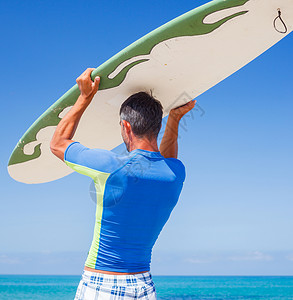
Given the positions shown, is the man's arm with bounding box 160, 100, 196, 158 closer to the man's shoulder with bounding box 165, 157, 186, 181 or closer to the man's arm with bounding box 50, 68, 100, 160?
the man's shoulder with bounding box 165, 157, 186, 181

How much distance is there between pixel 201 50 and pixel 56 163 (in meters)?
1.60

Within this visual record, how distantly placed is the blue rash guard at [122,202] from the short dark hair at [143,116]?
144 millimetres

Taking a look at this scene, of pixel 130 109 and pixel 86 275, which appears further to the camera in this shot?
pixel 130 109

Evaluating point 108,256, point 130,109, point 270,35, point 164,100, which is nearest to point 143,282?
point 108,256

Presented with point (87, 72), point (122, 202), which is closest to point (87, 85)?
point (87, 72)

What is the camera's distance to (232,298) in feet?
121

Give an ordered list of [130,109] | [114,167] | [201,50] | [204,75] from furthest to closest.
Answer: [204,75], [201,50], [130,109], [114,167]

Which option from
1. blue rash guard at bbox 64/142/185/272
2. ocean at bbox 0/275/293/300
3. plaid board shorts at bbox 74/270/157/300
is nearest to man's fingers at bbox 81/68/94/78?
blue rash guard at bbox 64/142/185/272

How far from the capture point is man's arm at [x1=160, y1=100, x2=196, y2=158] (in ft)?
8.85

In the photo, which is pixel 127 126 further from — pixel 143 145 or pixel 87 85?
pixel 87 85

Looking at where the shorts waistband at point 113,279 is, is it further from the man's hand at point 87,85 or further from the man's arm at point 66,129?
the man's hand at point 87,85

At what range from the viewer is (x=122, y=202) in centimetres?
204

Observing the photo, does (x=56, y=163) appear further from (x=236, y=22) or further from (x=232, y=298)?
(x=232, y=298)

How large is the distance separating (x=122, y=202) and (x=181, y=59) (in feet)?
3.50
